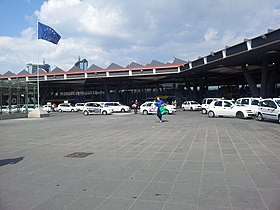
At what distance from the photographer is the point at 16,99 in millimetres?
29719

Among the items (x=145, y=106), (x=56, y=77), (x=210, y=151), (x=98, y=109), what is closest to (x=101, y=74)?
(x=56, y=77)

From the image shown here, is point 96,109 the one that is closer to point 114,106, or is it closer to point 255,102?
point 114,106

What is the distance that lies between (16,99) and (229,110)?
75.0 feet

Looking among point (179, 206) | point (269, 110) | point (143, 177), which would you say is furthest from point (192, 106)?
point (179, 206)

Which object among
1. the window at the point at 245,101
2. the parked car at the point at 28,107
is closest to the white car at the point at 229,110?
the window at the point at 245,101

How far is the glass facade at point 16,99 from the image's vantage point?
28.1 meters

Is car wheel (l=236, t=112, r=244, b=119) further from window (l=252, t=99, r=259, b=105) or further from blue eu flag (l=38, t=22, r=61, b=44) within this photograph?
blue eu flag (l=38, t=22, r=61, b=44)

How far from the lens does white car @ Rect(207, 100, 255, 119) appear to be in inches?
833

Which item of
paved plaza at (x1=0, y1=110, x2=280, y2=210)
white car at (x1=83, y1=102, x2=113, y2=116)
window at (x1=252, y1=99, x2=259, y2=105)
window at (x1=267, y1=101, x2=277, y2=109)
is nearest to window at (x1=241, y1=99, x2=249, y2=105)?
window at (x1=252, y1=99, x2=259, y2=105)

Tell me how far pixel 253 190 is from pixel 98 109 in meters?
30.8

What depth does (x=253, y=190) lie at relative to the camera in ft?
15.3

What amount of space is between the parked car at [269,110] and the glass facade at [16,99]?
24.7 metres

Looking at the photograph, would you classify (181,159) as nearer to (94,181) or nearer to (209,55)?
(94,181)

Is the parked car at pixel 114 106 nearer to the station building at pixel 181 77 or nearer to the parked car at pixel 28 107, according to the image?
the parked car at pixel 28 107
